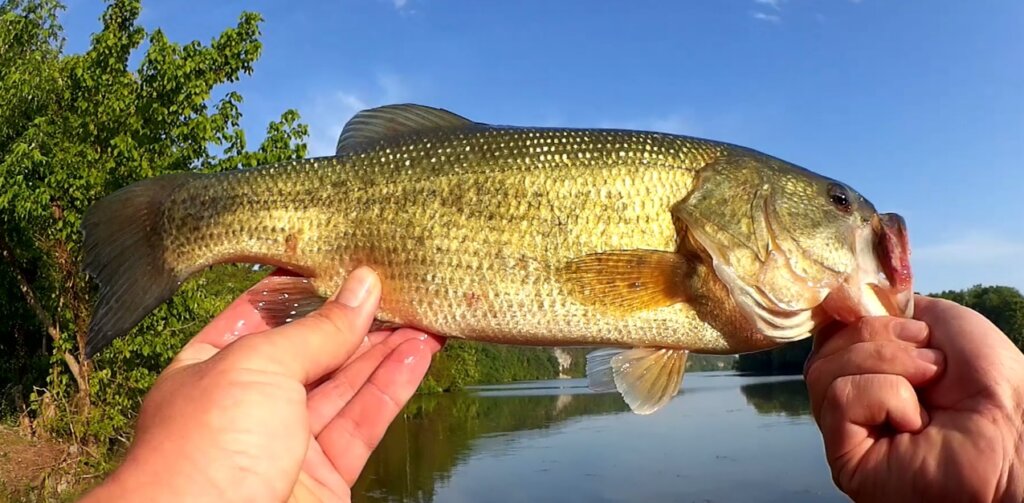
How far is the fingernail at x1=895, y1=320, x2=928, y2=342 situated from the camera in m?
2.80

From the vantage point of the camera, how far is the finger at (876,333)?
2805mm

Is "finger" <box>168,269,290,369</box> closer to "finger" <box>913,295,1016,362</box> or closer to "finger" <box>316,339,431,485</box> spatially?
"finger" <box>316,339,431,485</box>

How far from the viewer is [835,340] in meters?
3.01

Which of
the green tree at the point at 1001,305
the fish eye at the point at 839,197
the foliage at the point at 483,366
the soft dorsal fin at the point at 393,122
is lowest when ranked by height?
the foliage at the point at 483,366

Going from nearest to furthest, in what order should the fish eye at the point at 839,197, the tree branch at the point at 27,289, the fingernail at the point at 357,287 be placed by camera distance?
the fingernail at the point at 357,287, the fish eye at the point at 839,197, the tree branch at the point at 27,289

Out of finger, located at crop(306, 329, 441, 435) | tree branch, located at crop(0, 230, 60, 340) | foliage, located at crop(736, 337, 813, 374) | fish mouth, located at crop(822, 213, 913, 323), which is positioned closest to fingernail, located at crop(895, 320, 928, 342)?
fish mouth, located at crop(822, 213, 913, 323)

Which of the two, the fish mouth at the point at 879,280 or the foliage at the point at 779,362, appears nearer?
the fish mouth at the point at 879,280

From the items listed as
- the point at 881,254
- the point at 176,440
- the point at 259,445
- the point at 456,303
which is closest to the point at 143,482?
the point at 176,440

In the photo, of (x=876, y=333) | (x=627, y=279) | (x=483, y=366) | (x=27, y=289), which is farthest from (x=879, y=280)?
(x=483, y=366)

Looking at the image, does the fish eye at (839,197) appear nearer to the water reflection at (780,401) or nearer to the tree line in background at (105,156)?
the tree line in background at (105,156)

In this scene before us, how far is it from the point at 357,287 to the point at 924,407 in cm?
222

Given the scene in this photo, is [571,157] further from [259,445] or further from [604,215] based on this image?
[259,445]

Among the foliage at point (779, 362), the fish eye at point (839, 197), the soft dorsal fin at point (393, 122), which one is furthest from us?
the foliage at point (779, 362)

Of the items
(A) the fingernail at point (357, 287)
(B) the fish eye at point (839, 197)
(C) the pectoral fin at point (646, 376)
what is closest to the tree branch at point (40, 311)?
(A) the fingernail at point (357, 287)
